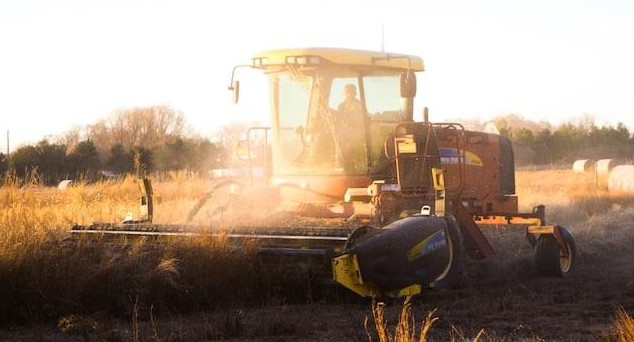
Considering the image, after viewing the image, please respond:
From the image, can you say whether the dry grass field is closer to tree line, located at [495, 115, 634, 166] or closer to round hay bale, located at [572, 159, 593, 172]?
round hay bale, located at [572, 159, 593, 172]

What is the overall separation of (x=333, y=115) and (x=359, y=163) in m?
0.76

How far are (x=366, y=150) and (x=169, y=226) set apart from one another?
2.91 meters

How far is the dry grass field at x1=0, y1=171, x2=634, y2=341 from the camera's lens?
689 centimetres

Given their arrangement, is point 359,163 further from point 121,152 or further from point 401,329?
point 121,152

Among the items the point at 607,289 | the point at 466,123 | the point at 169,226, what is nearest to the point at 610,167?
the point at 466,123

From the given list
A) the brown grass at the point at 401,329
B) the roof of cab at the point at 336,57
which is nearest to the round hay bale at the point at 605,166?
the roof of cab at the point at 336,57

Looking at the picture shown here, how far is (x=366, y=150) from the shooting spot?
10.8 metres

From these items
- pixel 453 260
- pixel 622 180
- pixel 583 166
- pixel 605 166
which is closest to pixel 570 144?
pixel 583 166

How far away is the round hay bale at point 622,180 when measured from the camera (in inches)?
1113

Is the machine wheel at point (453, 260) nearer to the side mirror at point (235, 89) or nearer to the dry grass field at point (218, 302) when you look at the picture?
the dry grass field at point (218, 302)

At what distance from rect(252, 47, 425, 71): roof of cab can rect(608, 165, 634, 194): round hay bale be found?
19.4 metres

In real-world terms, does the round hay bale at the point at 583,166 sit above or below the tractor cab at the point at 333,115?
below

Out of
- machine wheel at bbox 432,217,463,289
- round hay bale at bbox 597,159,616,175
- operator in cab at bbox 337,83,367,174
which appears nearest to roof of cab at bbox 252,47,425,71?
operator in cab at bbox 337,83,367,174

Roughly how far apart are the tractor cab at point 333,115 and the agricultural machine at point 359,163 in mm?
14
